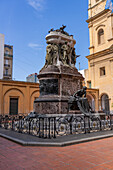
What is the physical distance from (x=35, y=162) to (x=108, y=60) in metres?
30.3

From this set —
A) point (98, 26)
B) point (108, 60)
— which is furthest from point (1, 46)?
point (108, 60)

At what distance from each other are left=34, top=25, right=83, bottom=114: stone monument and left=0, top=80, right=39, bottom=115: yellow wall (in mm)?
11738

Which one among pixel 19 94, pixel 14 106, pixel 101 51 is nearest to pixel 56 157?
pixel 14 106

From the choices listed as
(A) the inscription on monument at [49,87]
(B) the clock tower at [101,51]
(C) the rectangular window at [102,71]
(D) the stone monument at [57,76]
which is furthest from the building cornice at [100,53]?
(A) the inscription on monument at [49,87]

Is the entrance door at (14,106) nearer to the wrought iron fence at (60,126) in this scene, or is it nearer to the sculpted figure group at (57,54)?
the sculpted figure group at (57,54)

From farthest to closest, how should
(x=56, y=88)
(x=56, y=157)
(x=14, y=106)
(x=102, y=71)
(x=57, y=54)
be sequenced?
(x=102, y=71)
(x=14, y=106)
(x=57, y=54)
(x=56, y=88)
(x=56, y=157)

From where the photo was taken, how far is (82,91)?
33.7ft

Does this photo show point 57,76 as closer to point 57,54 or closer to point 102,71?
point 57,54

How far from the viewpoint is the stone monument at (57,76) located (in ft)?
33.0

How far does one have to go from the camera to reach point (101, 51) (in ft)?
108

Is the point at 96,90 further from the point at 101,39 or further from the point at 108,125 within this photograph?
the point at 108,125

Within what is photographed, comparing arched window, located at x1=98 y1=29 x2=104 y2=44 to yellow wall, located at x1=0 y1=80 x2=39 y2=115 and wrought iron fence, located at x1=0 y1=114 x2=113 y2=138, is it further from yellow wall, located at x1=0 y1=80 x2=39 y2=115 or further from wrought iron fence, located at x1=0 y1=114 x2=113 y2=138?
wrought iron fence, located at x1=0 y1=114 x2=113 y2=138

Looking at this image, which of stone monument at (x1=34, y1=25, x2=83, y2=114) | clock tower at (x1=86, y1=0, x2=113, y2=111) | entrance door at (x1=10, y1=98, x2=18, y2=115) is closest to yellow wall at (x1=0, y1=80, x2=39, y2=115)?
entrance door at (x1=10, y1=98, x2=18, y2=115)

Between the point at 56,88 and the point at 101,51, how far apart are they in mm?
25023
